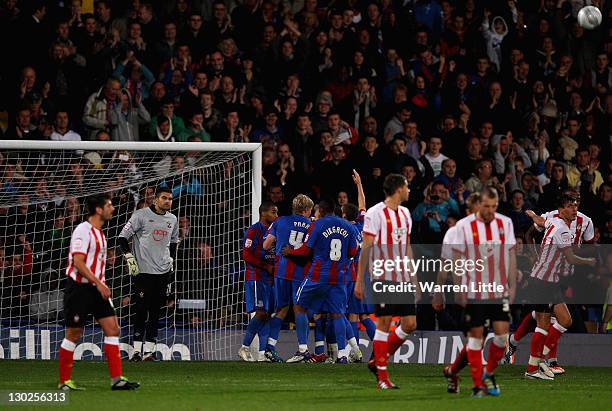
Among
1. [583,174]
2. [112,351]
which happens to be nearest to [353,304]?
[583,174]

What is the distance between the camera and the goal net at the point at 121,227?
14.7 metres

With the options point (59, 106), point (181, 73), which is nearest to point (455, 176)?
point (181, 73)

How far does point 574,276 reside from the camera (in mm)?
16312

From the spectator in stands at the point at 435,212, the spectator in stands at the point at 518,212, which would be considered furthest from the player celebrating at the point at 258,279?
the spectator in stands at the point at 518,212

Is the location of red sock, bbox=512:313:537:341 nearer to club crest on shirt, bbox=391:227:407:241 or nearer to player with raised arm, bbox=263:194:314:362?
player with raised arm, bbox=263:194:314:362

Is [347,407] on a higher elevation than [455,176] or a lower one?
lower

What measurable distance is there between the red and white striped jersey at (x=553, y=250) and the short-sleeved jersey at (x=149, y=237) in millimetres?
4651

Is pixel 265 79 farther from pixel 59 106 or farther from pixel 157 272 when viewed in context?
pixel 157 272

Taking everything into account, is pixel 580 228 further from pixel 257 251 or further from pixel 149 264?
pixel 149 264

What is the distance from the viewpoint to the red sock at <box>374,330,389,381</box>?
34.9 ft

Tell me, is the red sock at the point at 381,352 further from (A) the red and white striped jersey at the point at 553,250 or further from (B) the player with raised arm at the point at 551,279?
(A) the red and white striped jersey at the point at 553,250

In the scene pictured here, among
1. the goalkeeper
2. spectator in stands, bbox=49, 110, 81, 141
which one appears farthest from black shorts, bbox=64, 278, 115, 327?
spectator in stands, bbox=49, 110, 81, 141

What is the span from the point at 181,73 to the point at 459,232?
883 centimetres

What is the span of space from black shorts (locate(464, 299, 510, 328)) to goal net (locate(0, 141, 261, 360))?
18.7 feet
